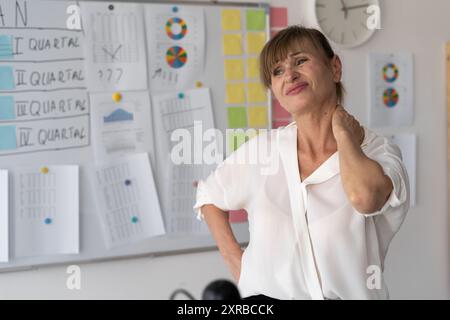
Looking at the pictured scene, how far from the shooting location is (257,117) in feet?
6.76

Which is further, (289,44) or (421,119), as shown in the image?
(421,119)

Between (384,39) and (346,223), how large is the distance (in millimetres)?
1396

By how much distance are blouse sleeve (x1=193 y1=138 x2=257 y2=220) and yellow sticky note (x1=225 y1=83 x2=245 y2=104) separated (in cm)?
65

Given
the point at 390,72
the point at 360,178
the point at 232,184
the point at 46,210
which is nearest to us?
the point at 360,178

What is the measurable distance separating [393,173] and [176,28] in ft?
3.67

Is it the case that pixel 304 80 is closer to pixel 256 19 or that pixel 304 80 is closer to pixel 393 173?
pixel 393 173

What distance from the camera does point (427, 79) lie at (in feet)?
7.79

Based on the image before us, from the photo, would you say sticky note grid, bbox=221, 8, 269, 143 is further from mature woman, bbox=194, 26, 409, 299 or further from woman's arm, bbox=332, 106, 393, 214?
woman's arm, bbox=332, 106, 393, 214

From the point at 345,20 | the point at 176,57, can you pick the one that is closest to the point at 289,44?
the point at 176,57

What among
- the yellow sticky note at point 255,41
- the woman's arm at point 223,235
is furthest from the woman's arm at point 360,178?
the yellow sticky note at point 255,41

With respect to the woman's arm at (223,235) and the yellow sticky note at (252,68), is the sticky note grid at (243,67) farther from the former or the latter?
the woman's arm at (223,235)

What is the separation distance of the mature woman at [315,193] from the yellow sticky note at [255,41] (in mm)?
767

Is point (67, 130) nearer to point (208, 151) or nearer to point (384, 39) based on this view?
point (208, 151)

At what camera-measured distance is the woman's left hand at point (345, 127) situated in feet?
3.69
